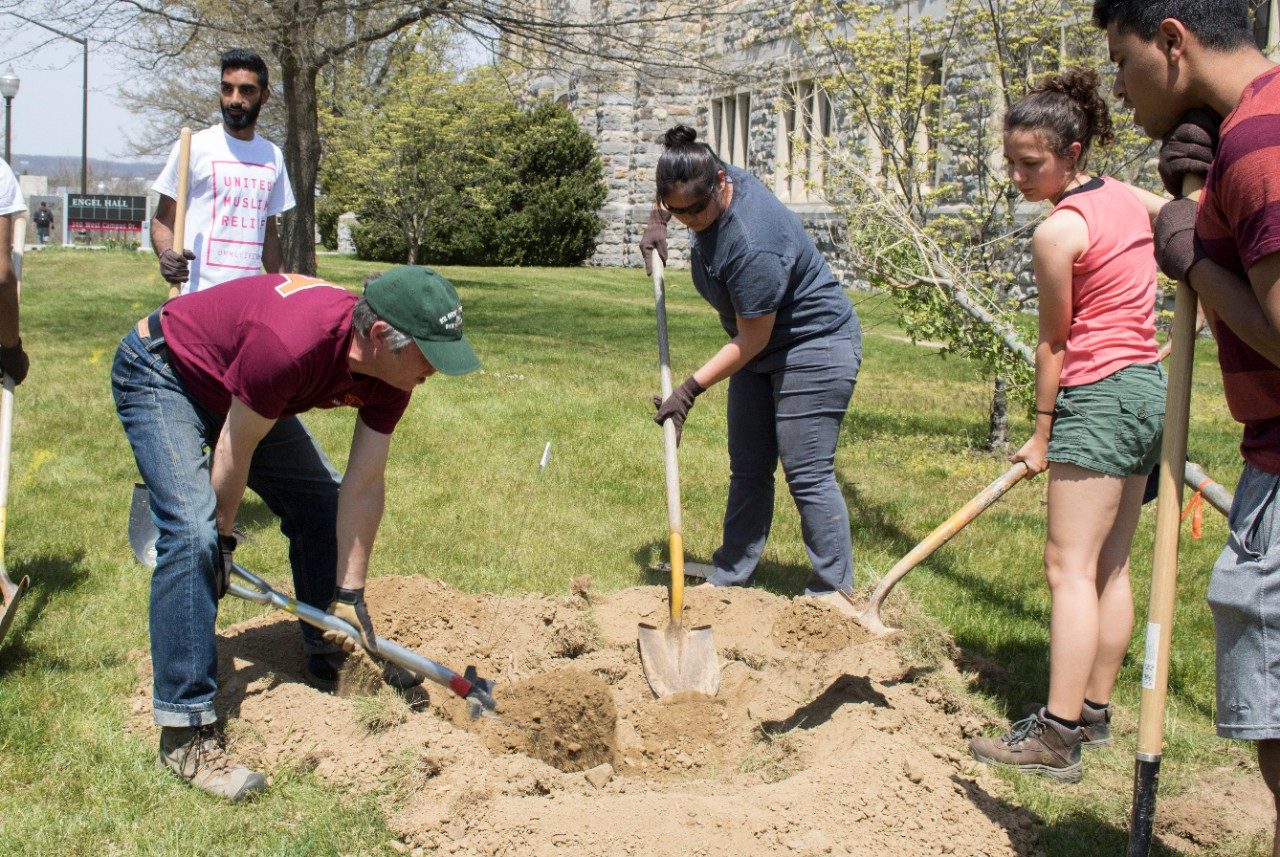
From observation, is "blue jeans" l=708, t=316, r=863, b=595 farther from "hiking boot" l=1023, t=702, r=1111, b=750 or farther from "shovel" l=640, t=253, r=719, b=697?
"hiking boot" l=1023, t=702, r=1111, b=750

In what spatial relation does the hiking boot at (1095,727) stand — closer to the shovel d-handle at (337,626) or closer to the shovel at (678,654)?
the shovel at (678,654)

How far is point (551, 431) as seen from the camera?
338 inches

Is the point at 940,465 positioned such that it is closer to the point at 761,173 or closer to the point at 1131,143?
the point at 1131,143

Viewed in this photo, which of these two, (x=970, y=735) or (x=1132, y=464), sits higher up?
(x=1132, y=464)

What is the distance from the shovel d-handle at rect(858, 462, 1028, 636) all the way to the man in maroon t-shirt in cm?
179

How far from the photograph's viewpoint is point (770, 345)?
16.2 feet

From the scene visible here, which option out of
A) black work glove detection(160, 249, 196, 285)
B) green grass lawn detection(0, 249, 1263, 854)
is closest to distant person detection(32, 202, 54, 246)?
green grass lawn detection(0, 249, 1263, 854)

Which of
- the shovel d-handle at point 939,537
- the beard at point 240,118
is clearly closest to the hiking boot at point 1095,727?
the shovel d-handle at point 939,537

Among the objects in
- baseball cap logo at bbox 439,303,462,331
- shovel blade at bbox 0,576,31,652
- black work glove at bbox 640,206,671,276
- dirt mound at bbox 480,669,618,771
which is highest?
black work glove at bbox 640,206,671,276

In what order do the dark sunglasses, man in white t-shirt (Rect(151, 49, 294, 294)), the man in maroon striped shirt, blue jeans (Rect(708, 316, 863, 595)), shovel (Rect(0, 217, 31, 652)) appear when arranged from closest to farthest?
the man in maroon striped shirt, shovel (Rect(0, 217, 31, 652)), the dark sunglasses, blue jeans (Rect(708, 316, 863, 595)), man in white t-shirt (Rect(151, 49, 294, 294))

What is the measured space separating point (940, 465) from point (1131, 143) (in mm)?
2392

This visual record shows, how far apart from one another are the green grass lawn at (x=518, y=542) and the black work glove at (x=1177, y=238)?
171cm

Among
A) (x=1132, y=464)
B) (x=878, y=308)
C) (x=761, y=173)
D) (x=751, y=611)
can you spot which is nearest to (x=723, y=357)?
(x=751, y=611)

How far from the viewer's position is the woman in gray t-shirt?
15.0ft
